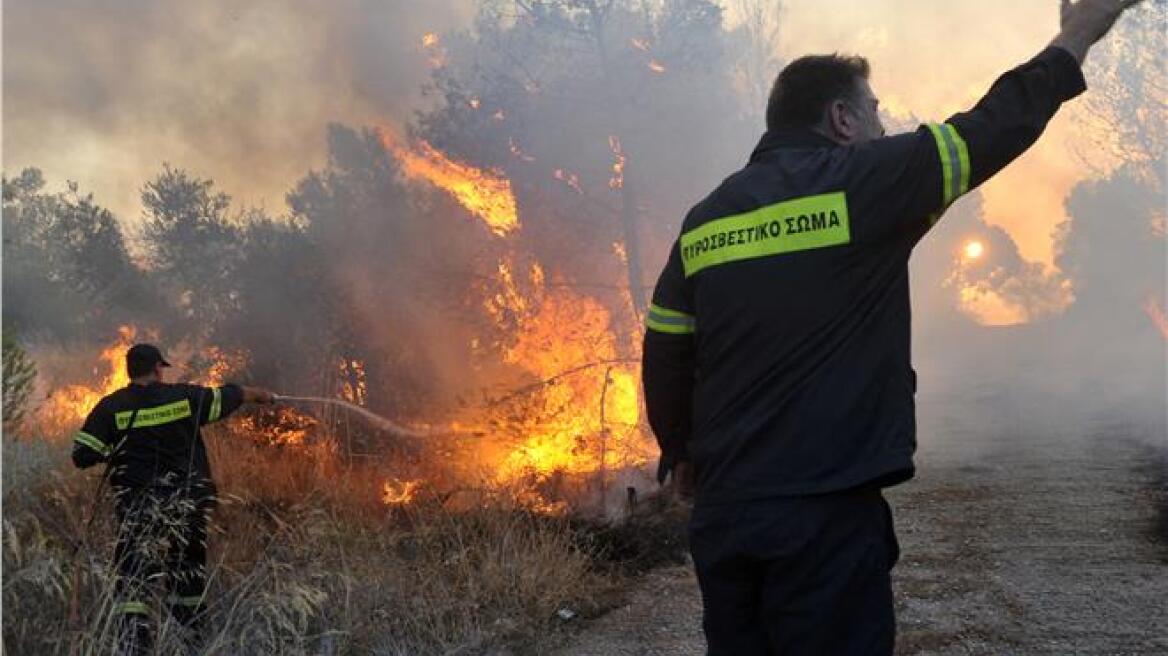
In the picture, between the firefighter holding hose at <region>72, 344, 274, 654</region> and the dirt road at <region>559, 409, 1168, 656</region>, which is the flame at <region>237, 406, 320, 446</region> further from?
the dirt road at <region>559, 409, 1168, 656</region>

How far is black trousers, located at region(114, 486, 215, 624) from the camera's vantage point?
358 centimetres

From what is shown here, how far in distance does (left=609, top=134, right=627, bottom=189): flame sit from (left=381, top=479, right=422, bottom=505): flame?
18.2ft

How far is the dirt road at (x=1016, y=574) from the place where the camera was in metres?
4.01

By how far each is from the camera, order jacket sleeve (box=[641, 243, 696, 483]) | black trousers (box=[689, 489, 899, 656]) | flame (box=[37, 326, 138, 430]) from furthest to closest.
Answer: flame (box=[37, 326, 138, 430]), jacket sleeve (box=[641, 243, 696, 483]), black trousers (box=[689, 489, 899, 656])

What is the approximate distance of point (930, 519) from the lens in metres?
6.27

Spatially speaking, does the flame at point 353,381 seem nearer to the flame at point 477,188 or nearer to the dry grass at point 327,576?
the flame at point 477,188

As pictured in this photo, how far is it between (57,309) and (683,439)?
16.2 metres

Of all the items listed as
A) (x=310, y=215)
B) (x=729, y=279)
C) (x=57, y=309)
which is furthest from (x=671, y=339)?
(x=57, y=309)

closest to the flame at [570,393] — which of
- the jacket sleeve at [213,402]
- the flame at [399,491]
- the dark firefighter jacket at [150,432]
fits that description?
the flame at [399,491]

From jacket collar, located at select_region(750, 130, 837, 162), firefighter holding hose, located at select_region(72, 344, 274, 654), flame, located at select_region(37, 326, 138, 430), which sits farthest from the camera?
flame, located at select_region(37, 326, 138, 430)


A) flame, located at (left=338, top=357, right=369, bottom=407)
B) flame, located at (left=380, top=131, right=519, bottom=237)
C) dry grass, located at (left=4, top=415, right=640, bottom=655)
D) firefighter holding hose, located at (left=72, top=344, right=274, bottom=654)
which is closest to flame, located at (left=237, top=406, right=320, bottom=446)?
flame, located at (left=338, top=357, right=369, bottom=407)

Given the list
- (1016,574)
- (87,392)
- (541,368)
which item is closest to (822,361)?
(1016,574)

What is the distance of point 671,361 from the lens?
6.73 ft

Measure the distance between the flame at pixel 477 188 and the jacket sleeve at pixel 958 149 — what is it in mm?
10912
